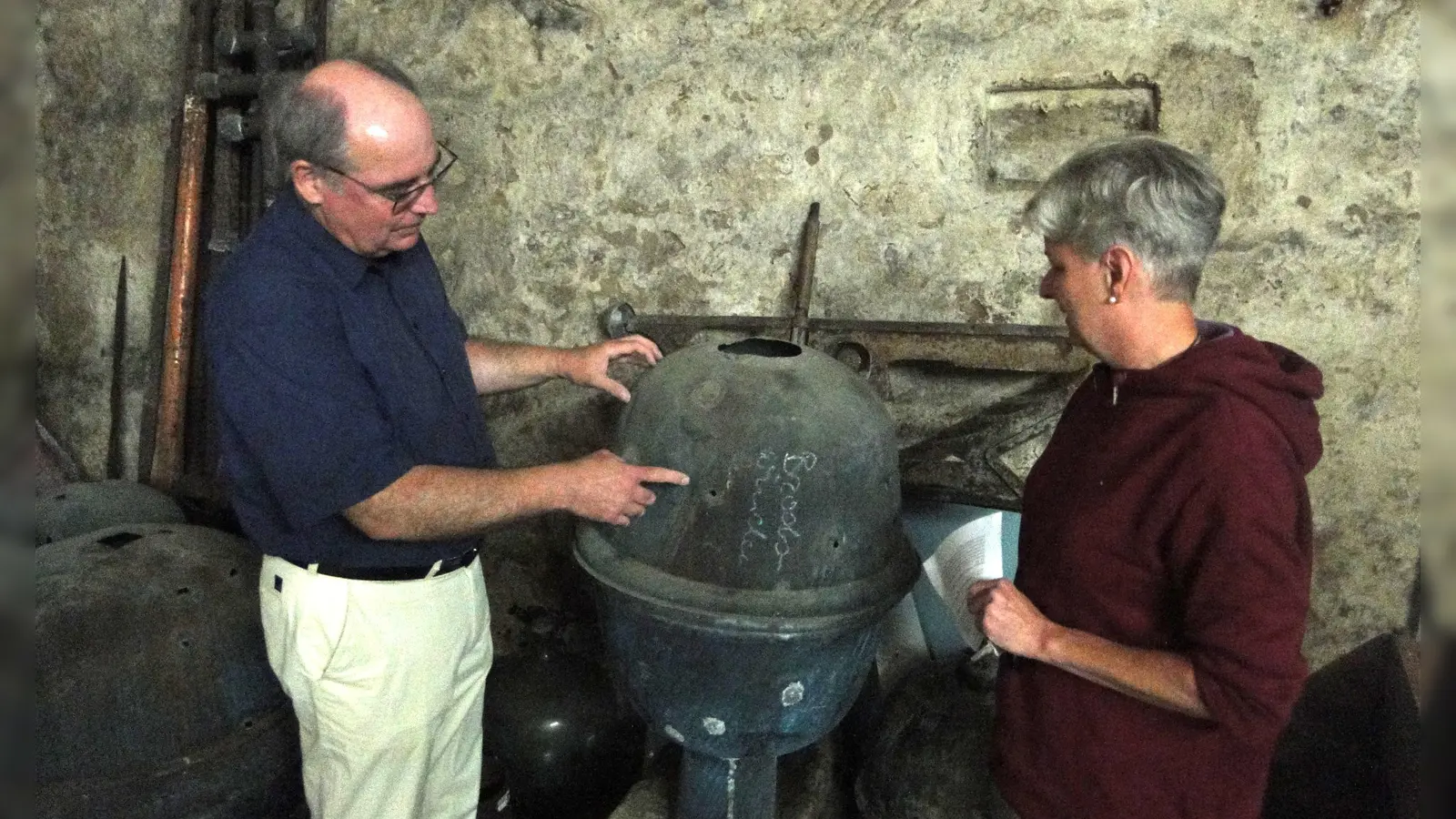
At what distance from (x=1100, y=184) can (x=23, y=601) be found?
4.20ft

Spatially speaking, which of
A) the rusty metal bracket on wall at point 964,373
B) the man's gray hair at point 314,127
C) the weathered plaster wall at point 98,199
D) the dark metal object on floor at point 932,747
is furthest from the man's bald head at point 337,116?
the weathered plaster wall at point 98,199

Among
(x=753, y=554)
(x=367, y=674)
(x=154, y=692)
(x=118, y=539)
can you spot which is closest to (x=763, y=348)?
(x=753, y=554)

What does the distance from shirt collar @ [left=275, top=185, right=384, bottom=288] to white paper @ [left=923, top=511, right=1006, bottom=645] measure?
126 centimetres

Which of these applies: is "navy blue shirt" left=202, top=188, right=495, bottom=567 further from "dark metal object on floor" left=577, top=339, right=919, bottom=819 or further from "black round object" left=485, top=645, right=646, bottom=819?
"black round object" left=485, top=645, right=646, bottom=819

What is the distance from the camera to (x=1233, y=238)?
2203mm

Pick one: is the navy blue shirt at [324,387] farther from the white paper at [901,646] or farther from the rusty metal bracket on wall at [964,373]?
the white paper at [901,646]

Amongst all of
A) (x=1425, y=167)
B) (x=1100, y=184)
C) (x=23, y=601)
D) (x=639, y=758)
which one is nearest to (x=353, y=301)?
(x=23, y=601)

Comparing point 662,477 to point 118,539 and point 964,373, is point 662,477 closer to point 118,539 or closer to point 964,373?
point 964,373

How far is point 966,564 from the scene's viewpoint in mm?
1590

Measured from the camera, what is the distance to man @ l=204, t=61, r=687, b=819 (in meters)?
1.54

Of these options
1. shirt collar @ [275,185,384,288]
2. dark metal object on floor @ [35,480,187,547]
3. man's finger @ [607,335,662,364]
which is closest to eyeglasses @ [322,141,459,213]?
shirt collar @ [275,185,384,288]

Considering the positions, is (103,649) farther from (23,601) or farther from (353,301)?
(23,601)

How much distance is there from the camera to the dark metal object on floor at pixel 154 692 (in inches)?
79.3

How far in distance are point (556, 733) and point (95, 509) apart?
6.06 feet
